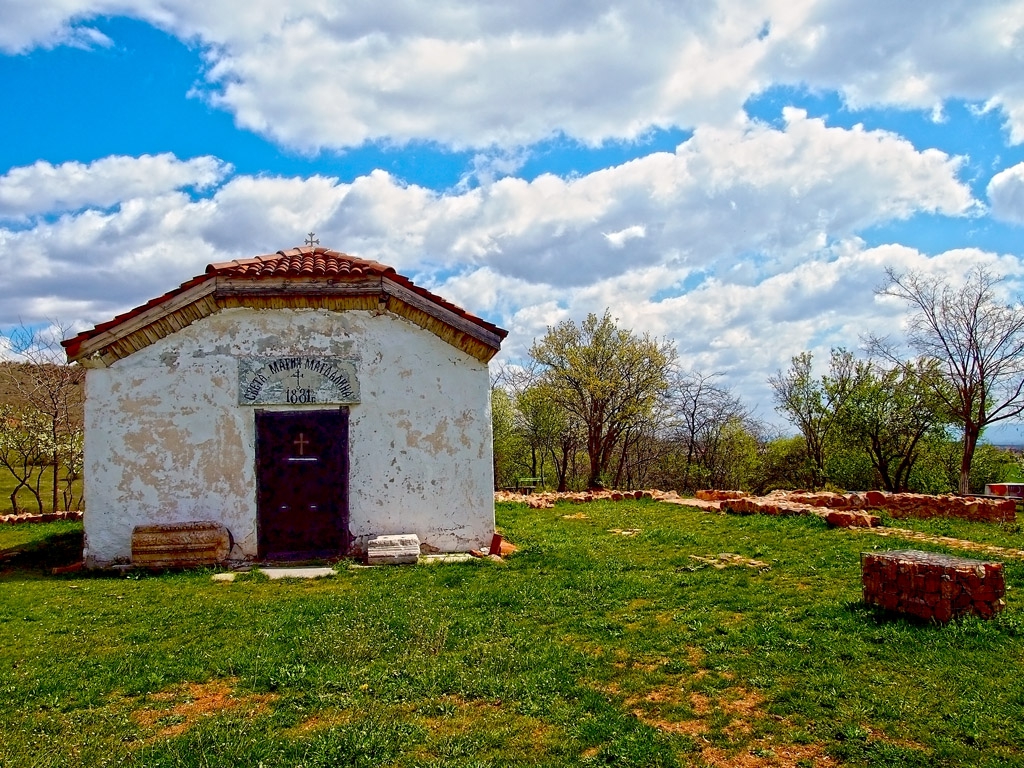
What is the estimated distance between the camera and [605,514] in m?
16.4

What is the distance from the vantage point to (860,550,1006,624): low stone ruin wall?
631 centimetres

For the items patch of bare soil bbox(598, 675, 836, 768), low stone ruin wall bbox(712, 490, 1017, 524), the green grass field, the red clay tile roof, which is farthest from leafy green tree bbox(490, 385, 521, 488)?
patch of bare soil bbox(598, 675, 836, 768)

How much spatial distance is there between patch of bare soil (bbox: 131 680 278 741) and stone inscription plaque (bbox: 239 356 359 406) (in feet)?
19.2

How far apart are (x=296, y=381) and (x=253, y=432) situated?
3.47ft

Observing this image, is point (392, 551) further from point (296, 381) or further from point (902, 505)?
point (902, 505)

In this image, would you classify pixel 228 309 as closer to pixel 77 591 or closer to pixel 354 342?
pixel 354 342

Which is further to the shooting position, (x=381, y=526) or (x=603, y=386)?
(x=603, y=386)

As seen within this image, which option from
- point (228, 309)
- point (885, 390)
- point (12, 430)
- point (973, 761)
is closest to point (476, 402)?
point (228, 309)

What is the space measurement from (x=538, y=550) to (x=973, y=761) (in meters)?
7.49

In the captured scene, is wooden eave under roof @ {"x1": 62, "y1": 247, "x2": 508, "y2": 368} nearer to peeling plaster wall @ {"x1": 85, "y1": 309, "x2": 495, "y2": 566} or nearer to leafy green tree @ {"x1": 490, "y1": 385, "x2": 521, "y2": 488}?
peeling plaster wall @ {"x1": 85, "y1": 309, "x2": 495, "y2": 566}

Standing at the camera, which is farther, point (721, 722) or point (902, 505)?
point (902, 505)

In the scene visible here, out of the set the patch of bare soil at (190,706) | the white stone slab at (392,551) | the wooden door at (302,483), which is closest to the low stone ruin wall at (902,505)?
the white stone slab at (392,551)

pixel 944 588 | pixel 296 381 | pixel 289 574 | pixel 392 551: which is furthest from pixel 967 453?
pixel 289 574

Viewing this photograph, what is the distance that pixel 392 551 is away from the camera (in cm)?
1034
